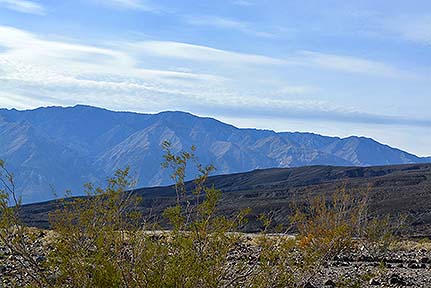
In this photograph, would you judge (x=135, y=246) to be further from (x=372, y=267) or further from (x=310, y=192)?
(x=310, y=192)

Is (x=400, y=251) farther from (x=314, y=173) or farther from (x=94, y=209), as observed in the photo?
(x=314, y=173)

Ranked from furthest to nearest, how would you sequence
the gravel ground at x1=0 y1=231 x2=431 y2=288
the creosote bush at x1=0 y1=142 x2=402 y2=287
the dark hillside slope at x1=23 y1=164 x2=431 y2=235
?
the dark hillside slope at x1=23 y1=164 x2=431 y2=235 → the gravel ground at x1=0 y1=231 x2=431 y2=288 → the creosote bush at x1=0 y1=142 x2=402 y2=287

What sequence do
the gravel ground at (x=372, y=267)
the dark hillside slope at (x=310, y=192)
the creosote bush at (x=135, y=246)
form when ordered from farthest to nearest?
the dark hillside slope at (x=310, y=192)
the gravel ground at (x=372, y=267)
the creosote bush at (x=135, y=246)

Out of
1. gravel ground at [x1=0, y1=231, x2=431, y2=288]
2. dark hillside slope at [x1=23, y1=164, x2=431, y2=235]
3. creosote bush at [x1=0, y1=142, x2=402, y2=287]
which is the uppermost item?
creosote bush at [x1=0, y1=142, x2=402, y2=287]

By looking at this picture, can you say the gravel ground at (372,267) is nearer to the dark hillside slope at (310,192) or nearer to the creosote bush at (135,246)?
the creosote bush at (135,246)

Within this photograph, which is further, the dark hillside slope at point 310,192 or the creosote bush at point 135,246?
the dark hillside slope at point 310,192

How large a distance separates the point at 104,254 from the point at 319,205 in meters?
14.4

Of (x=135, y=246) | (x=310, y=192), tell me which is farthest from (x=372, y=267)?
(x=310, y=192)

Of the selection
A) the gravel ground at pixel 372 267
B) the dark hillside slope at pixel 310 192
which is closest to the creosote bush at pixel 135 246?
the dark hillside slope at pixel 310 192

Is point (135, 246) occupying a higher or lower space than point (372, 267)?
higher

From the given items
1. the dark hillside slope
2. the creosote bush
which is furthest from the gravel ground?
the dark hillside slope

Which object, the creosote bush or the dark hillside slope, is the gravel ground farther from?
the dark hillside slope

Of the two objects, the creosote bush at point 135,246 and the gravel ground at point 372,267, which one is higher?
the creosote bush at point 135,246

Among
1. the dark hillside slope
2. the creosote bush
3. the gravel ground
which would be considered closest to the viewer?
the creosote bush
